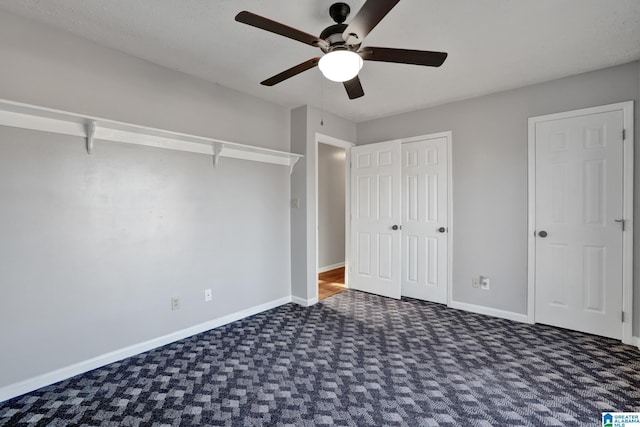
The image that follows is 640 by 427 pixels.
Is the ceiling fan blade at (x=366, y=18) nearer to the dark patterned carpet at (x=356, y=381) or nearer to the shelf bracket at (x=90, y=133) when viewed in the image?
the shelf bracket at (x=90, y=133)

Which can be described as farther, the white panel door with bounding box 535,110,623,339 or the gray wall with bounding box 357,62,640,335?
the gray wall with bounding box 357,62,640,335

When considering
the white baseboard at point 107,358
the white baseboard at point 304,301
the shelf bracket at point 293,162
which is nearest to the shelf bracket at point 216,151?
the shelf bracket at point 293,162

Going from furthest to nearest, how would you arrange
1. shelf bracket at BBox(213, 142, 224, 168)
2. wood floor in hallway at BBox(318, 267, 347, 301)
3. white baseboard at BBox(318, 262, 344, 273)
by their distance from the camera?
1. white baseboard at BBox(318, 262, 344, 273)
2. wood floor in hallway at BBox(318, 267, 347, 301)
3. shelf bracket at BBox(213, 142, 224, 168)

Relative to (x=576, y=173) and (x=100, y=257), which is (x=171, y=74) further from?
(x=576, y=173)

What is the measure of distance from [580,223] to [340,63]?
2831 millimetres

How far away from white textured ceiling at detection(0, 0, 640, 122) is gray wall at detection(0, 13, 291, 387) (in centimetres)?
27

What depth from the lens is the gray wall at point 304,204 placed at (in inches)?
149

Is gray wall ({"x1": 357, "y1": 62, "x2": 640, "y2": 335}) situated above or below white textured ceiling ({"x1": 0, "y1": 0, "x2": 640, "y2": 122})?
below

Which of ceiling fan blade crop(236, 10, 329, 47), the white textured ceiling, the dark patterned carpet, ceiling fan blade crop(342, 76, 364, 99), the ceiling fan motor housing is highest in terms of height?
the white textured ceiling

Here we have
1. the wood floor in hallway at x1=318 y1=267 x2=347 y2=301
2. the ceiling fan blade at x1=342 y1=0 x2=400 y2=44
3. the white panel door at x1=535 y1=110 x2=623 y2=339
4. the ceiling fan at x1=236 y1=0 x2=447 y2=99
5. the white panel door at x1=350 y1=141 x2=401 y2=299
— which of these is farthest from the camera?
the wood floor in hallway at x1=318 y1=267 x2=347 y2=301

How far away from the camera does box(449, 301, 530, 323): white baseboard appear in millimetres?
3287

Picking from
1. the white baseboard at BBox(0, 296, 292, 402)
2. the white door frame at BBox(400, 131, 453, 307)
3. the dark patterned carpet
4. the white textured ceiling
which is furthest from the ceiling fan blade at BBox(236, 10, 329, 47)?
the white baseboard at BBox(0, 296, 292, 402)

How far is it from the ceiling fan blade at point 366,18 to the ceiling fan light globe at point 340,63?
97 millimetres

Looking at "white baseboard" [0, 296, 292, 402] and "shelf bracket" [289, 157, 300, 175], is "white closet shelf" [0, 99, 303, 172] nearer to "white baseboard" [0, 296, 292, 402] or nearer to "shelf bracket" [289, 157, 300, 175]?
"shelf bracket" [289, 157, 300, 175]
